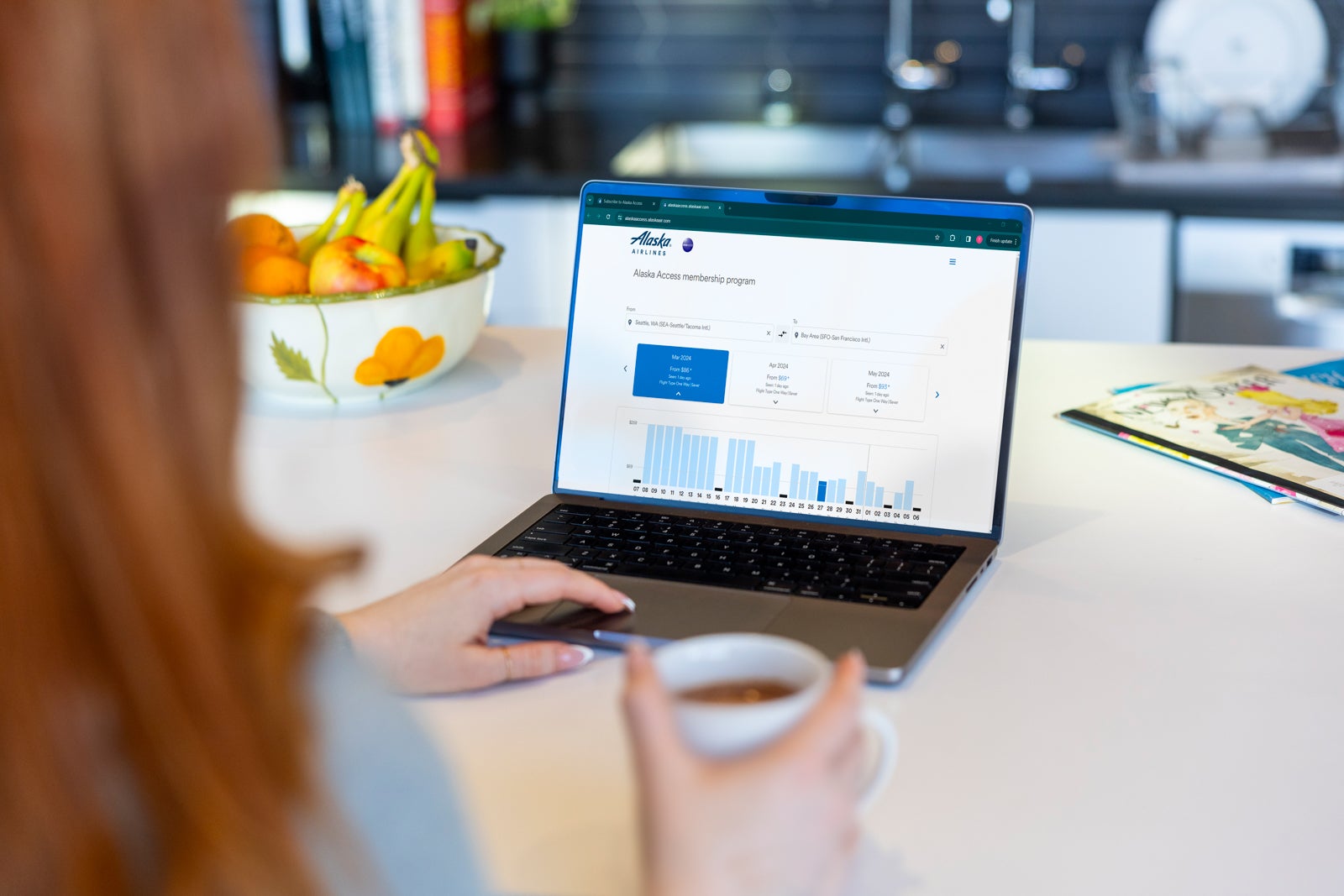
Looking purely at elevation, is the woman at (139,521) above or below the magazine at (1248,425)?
above

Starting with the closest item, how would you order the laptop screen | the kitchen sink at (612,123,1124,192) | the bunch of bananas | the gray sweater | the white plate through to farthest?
1. the gray sweater
2. the laptop screen
3. the bunch of bananas
4. the white plate
5. the kitchen sink at (612,123,1124,192)

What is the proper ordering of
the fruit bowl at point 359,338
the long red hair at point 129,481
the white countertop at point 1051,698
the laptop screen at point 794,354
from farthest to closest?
the fruit bowl at point 359,338 < the laptop screen at point 794,354 < the white countertop at point 1051,698 < the long red hair at point 129,481

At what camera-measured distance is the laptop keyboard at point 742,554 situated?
0.95m

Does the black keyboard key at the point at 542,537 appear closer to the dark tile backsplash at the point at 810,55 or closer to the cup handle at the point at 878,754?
the cup handle at the point at 878,754

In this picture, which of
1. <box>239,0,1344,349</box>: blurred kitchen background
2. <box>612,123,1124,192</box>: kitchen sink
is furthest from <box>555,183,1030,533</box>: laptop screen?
<box>612,123,1124,192</box>: kitchen sink

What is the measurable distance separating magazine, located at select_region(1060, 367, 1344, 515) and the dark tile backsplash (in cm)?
170

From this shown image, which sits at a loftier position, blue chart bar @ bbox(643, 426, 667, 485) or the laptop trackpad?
blue chart bar @ bbox(643, 426, 667, 485)

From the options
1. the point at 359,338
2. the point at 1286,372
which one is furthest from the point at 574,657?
the point at 1286,372

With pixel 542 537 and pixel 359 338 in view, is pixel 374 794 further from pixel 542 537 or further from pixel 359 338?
pixel 359 338

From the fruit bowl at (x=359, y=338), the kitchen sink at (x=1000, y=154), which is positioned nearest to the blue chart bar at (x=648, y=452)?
the fruit bowl at (x=359, y=338)

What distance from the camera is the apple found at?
4.20 feet

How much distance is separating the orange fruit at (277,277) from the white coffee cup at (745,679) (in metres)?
0.79

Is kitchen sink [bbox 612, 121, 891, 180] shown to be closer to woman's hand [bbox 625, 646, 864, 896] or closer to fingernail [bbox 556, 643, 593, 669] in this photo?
fingernail [bbox 556, 643, 593, 669]

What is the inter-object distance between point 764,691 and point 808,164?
2.47 meters
